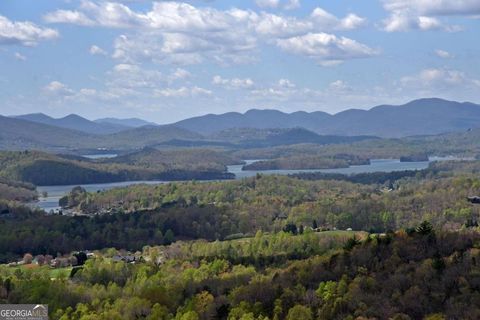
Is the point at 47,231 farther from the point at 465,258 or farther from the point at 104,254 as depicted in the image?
the point at 465,258

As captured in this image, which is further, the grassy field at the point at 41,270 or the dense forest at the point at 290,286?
the grassy field at the point at 41,270

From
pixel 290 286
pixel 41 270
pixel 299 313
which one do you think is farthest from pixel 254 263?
pixel 299 313

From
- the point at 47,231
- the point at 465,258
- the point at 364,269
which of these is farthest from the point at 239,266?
the point at 47,231

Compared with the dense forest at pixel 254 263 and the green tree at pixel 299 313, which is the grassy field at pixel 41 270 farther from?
the green tree at pixel 299 313

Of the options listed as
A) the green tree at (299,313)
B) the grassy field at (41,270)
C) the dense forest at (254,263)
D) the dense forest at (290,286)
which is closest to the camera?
the green tree at (299,313)

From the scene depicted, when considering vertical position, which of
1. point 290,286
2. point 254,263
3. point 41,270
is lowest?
point 41,270

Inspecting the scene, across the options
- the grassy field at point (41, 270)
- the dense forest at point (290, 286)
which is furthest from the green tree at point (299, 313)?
the grassy field at point (41, 270)

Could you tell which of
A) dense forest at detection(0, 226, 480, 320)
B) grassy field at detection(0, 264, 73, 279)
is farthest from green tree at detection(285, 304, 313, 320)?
grassy field at detection(0, 264, 73, 279)

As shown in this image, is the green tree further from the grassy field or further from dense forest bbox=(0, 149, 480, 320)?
the grassy field

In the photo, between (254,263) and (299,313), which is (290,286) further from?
(254,263)

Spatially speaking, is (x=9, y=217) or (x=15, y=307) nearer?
(x=15, y=307)

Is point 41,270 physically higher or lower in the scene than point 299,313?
lower
